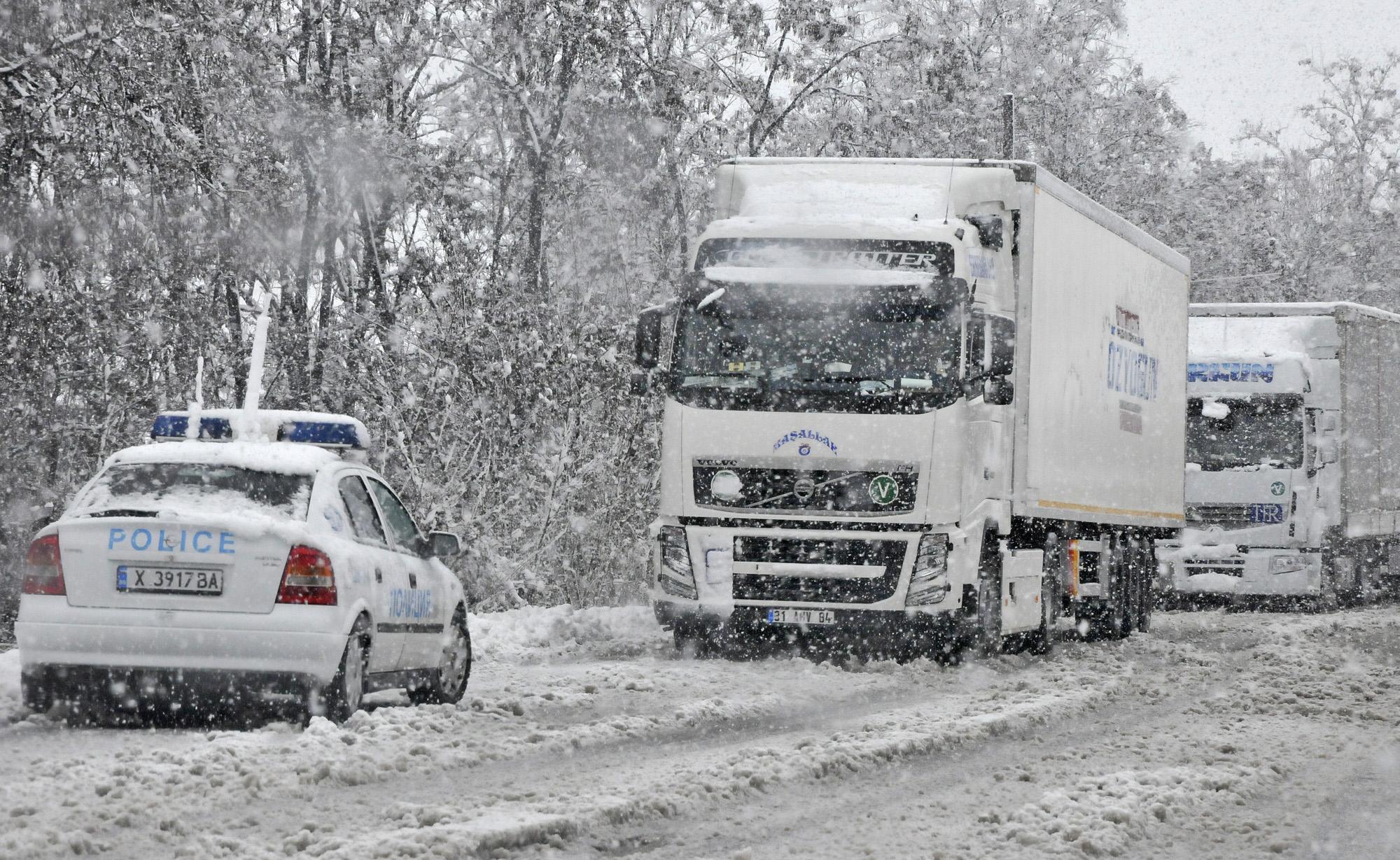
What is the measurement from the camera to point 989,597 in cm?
1484

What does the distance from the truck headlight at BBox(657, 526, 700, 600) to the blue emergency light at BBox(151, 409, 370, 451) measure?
3.96 meters

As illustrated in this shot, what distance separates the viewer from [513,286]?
22.0m

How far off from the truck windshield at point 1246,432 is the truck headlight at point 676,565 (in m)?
10.8

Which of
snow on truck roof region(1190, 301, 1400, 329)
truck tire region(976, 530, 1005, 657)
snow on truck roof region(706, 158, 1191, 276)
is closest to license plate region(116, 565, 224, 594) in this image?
snow on truck roof region(706, 158, 1191, 276)

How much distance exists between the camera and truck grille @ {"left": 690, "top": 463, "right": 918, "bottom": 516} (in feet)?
45.9

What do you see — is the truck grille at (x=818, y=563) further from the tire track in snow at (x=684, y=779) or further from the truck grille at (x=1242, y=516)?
the truck grille at (x=1242, y=516)

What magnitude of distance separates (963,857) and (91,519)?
470 centimetres

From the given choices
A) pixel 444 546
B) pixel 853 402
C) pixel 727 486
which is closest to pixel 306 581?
pixel 444 546

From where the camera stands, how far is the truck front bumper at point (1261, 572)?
77.1ft

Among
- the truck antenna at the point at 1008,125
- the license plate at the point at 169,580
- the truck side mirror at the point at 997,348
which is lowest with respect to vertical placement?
the license plate at the point at 169,580

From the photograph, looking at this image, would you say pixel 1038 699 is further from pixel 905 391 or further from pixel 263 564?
pixel 263 564

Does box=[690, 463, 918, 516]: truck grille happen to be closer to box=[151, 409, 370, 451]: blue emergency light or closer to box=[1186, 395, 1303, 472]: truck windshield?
box=[151, 409, 370, 451]: blue emergency light

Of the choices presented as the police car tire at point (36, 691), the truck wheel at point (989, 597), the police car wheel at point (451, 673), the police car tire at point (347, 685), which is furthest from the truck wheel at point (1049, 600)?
the police car tire at point (36, 691)

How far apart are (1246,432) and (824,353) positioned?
37.1 ft
